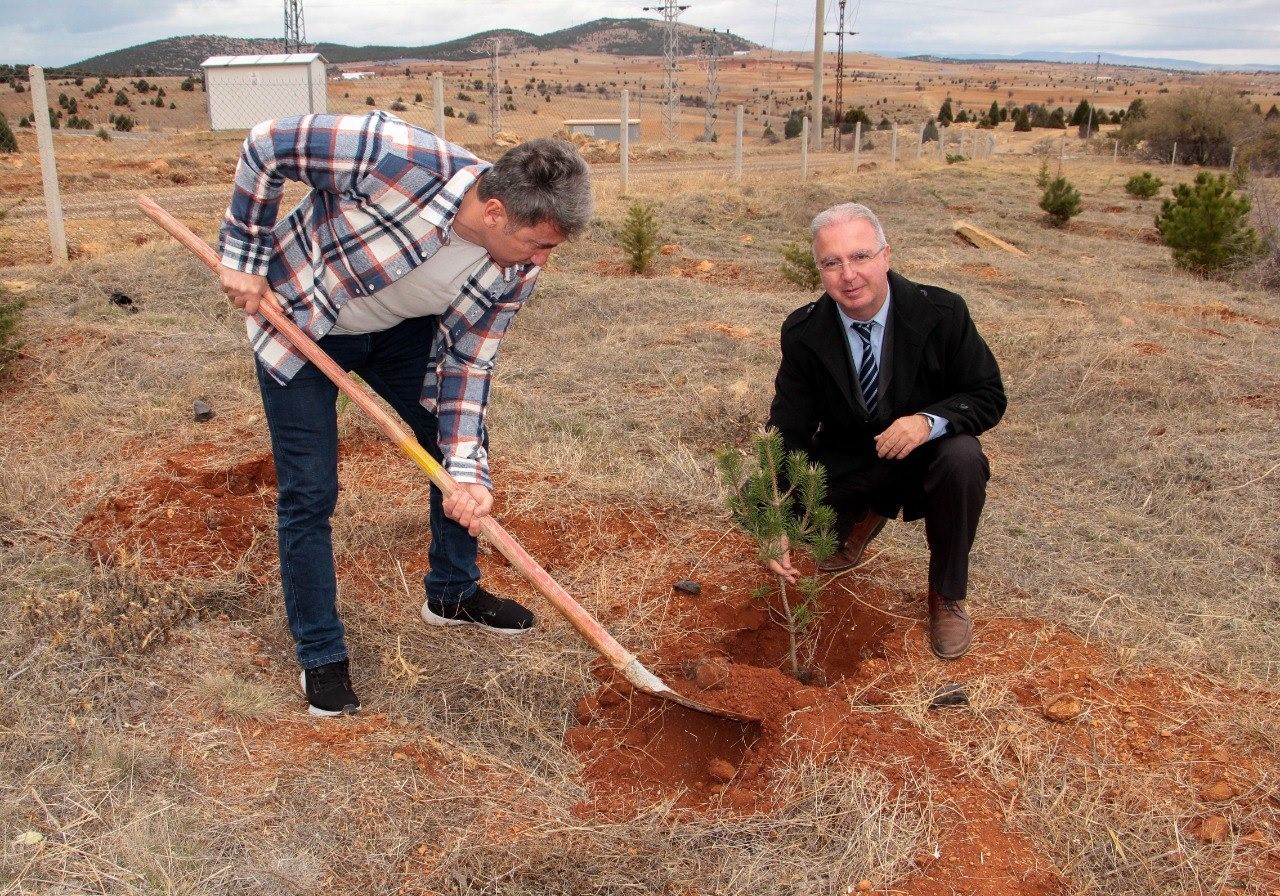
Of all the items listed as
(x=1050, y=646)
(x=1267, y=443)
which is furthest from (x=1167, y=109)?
(x=1050, y=646)

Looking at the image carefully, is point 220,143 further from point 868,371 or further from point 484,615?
point 868,371

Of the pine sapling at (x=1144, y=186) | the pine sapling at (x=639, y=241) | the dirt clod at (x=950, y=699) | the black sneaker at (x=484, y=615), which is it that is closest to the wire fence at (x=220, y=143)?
the pine sapling at (x=639, y=241)

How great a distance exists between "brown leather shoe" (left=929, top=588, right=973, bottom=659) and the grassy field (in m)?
0.04

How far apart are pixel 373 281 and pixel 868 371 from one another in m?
1.45

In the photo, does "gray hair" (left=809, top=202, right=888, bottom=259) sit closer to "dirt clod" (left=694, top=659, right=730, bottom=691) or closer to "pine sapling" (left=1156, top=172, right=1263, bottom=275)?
"dirt clod" (left=694, top=659, right=730, bottom=691)

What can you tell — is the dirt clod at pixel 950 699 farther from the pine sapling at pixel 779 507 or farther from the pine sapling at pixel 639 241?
the pine sapling at pixel 639 241

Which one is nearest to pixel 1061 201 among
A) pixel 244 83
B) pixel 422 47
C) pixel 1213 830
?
pixel 1213 830

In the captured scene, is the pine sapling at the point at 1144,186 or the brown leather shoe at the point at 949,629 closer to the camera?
the brown leather shoe at the point at 949,629

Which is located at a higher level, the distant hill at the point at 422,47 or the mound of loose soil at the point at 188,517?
the distant hill at the point at 422,47

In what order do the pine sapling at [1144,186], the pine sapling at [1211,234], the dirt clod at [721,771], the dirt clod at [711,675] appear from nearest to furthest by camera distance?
the dirt clod at [721,771] → the dirt clod at [711,675] → the pine sapling at [1211,234] → the pine sapling at [1144,186]

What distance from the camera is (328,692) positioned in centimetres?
248

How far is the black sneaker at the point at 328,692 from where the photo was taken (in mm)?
2471

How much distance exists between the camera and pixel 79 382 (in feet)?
15.5

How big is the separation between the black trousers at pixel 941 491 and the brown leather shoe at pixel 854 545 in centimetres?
24
